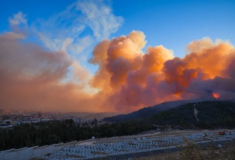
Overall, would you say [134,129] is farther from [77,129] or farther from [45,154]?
[45,154]

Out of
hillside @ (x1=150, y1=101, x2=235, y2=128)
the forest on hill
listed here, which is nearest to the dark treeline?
the forest on hill

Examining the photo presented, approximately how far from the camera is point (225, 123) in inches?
3157

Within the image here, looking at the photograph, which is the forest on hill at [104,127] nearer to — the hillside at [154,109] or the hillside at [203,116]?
the hillside at [203,116]

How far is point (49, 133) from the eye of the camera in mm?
49469

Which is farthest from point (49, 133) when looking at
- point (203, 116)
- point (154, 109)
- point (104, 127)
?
point (154, 109)

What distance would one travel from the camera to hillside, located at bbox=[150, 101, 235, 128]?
8006cm

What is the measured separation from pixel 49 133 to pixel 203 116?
72.0 metres

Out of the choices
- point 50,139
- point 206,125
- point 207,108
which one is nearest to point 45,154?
point 50,139

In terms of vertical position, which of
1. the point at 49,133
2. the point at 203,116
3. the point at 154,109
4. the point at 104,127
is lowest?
the point at 203,116

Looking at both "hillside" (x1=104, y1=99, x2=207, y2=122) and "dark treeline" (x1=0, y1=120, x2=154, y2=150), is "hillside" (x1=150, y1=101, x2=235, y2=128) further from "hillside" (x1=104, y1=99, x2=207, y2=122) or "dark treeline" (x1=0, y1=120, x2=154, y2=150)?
"dark treeline" (x1=0, y1=120, x2=154, y2=150)

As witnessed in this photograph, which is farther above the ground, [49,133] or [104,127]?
[49,133]

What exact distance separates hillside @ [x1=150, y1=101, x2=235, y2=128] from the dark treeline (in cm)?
2100

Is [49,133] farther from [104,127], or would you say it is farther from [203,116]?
[203,116]

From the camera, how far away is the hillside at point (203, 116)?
80062mm
